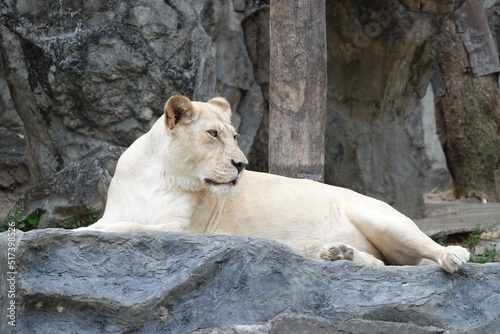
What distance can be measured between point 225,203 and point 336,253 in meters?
0.89

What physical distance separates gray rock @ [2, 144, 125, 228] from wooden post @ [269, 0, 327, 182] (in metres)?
1.66

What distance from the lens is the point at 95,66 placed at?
6.97 metres

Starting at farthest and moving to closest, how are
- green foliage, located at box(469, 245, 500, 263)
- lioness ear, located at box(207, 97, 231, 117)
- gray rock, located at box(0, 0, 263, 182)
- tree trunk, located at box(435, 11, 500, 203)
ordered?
tree trunk, located at box(435, 11, 500, 203) < gray rock, located at box(0, 0, 263, 182) < green foliage, located at box(469, 245, 500, 263) < lioness ear, located at box(207, 97, 231, 117)

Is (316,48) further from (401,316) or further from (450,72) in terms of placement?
(450,72)

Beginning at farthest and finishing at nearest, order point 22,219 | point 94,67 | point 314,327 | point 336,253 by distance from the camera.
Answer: point 94,67, point 22,219, point 336,253, point 314,327

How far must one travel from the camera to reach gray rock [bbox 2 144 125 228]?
6.75 meters

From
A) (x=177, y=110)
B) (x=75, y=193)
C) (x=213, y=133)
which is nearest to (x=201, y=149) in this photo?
(x=213, y=133)

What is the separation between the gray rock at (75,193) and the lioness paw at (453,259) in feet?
11.8

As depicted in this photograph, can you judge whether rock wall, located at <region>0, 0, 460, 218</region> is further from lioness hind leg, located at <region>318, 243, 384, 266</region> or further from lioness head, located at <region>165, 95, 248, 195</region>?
lioness hind leg, located at <region>318, 243, 384, 266</region>

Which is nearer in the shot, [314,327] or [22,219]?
[314,327]

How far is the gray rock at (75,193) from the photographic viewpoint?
6.75m

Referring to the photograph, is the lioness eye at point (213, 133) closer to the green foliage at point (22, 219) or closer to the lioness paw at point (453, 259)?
the lioness paw at point (453, 259)

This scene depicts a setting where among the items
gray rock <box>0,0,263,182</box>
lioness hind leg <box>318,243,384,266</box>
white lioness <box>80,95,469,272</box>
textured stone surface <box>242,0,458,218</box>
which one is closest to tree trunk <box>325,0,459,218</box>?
textured stone surface <box>242,0,458,218</box>

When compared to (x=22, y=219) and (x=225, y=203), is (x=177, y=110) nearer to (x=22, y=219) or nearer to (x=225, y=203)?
(x=225, y=203)
